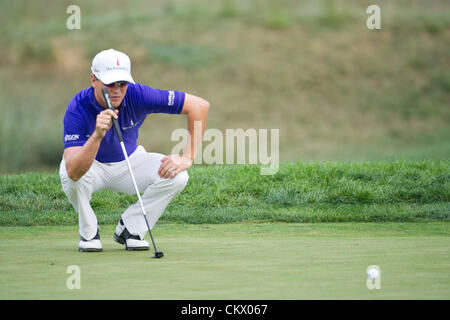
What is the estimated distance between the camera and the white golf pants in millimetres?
6406

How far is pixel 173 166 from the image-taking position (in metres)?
6.54

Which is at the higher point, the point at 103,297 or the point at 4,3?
the point at 4,3

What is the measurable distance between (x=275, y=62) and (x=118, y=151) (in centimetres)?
3684

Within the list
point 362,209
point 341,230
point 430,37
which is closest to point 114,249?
point 341,230

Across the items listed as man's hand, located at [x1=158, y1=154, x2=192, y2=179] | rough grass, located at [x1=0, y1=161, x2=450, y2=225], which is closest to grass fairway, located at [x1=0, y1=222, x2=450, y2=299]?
man's hand, located at [x1=158, y1=154, x2=192, y2=179]

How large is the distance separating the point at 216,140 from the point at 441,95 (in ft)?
43.8

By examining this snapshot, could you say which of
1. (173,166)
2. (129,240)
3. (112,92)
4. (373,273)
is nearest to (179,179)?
(173,166)

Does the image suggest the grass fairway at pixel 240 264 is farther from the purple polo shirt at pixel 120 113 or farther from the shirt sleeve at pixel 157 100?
the shirt sleeve at pixel 157 100

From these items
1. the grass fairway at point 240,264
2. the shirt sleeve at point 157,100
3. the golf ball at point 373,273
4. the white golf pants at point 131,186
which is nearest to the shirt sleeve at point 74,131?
the white golf pants at point 131,186

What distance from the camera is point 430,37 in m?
43.5

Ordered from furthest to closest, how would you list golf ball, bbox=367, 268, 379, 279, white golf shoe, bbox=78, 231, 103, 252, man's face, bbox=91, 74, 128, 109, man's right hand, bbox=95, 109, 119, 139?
man's face, bbox=91, 74, 128, 109
white golf shoe, bbox=78, 231, 103, 252
man's right hand, bbox=95, 109, 119, 139
golf ball, bbox=367, 268, 379, 279

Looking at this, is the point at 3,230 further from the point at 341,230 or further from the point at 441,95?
the point at 441,95

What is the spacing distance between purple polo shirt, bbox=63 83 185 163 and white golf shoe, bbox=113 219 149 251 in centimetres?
62

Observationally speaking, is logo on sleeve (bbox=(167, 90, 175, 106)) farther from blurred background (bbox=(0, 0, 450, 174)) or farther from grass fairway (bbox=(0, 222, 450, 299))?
blurred background (bbox=(0, 0, 450, 174))
